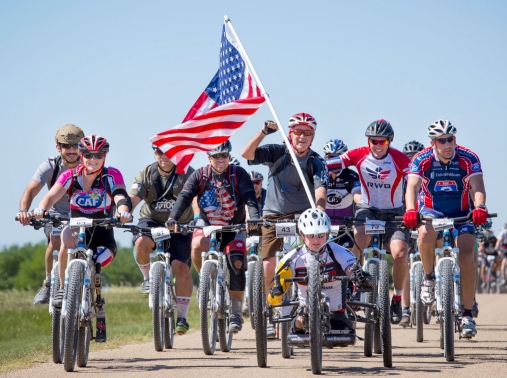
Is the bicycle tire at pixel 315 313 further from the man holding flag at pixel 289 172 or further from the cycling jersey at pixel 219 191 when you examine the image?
the cycling jersey at pixel 219 191

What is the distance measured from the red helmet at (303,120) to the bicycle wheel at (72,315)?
10.3ft

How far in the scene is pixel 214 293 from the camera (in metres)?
12.3

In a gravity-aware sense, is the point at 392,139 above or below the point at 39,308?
above

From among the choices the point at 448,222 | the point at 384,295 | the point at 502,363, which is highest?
the point at 448,222

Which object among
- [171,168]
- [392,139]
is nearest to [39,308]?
[171,168]

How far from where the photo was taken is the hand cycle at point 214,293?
11969mm

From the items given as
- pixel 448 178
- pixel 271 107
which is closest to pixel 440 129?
pixel 448 178

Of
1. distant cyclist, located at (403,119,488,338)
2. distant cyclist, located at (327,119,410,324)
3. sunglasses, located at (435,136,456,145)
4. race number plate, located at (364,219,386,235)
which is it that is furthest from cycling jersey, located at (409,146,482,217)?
distant cyclist, located at (327,119,410,324)

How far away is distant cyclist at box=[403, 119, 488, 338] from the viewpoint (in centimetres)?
1152

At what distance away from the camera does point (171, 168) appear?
13891 mm

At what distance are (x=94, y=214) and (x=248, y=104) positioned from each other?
105 inches

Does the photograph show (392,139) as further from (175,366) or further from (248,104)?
(175,366)

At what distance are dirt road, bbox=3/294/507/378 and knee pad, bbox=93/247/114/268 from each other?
114 centimetres

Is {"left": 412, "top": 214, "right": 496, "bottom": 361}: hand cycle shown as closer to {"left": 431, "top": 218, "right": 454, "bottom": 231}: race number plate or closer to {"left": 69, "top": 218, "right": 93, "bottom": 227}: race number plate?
{"left": 431, "top": 218, "right": 454, "bottom": 231}: race number plate
